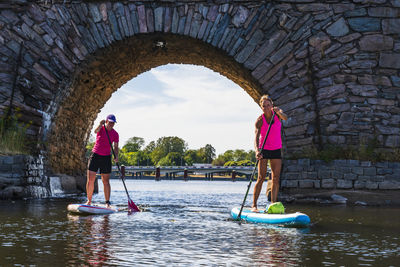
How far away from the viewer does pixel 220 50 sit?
12.0 meters

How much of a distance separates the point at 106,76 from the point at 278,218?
8.79 metres

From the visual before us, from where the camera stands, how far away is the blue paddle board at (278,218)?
619 centimetres

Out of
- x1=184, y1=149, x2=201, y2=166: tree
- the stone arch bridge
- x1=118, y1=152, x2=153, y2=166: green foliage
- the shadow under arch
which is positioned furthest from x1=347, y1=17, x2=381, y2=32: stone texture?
x1=118, y1=152, x2=153, y2=166: green foliage

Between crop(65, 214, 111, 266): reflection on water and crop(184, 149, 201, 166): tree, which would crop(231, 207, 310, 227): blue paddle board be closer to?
crop(65, 214, 111, 266): reflection on water

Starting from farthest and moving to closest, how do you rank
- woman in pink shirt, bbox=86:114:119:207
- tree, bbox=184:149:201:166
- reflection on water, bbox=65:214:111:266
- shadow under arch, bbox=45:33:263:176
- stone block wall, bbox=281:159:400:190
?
tree, bbox=184:149:201:166, shadow under arch, bbox=45:33:263:176, stone block wall, bbox=281:159:400:190, woman in pink shirt, bbox=86:114:119:207, reflection on water, bbox=65:214:111:266

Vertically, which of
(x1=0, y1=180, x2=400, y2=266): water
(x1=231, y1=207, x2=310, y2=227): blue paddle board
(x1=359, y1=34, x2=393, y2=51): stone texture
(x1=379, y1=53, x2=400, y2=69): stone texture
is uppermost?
(x1=359, y1=34, x2=393, y2=51): stone texture

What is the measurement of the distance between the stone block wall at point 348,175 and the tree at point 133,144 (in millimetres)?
121121

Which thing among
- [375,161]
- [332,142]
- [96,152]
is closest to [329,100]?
[332,142]

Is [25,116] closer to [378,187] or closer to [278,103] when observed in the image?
[278,103]

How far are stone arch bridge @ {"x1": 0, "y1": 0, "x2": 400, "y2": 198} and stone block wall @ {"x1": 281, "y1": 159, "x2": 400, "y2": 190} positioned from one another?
562 millimetres

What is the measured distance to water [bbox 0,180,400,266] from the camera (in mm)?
3857

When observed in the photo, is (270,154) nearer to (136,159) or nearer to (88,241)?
(88,241)

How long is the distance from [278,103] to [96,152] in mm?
5103

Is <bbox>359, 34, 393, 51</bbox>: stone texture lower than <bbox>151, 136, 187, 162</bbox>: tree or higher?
lower
